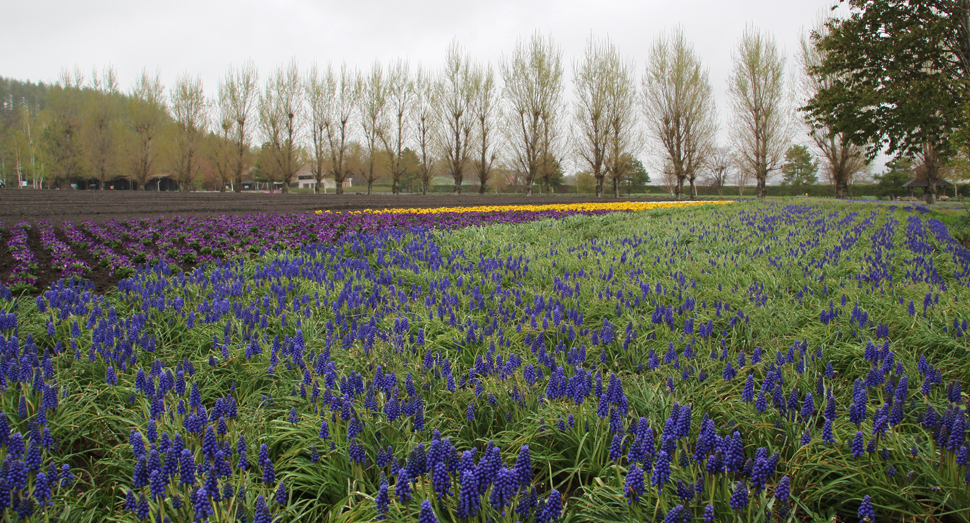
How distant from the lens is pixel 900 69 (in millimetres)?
13305

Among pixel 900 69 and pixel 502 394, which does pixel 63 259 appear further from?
pixel 900 69

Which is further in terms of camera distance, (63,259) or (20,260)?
(63,259)

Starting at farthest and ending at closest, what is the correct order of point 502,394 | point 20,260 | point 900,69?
point 900,69
point 20,260
point 502,394

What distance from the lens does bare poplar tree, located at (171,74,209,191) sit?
48.3 metres

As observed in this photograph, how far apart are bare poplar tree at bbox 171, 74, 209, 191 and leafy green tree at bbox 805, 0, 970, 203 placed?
175ft

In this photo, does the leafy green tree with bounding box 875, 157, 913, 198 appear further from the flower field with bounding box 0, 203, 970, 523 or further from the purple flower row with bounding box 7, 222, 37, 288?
the purple flower row with bounding box 7, 222, 37, 288

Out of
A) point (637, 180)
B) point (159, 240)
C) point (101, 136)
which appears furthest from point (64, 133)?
point (637, 180)

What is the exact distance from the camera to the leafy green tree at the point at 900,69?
12188 millimetres

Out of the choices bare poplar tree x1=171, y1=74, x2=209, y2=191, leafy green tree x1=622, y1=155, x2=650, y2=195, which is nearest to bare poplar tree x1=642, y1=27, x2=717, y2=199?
leafy green tree x1=622, y1=155, x2=650, y2=195

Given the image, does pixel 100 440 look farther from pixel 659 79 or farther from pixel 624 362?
pixel 659 79

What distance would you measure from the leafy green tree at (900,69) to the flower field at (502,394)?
9026 mm

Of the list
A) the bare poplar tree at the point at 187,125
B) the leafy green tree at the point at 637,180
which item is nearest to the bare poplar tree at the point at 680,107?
the leafy green tree at the point at 637,180

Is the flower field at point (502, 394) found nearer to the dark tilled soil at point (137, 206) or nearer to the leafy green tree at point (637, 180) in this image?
the dark tilled soil at point (137, 206)

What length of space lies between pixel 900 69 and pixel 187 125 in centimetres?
5609
